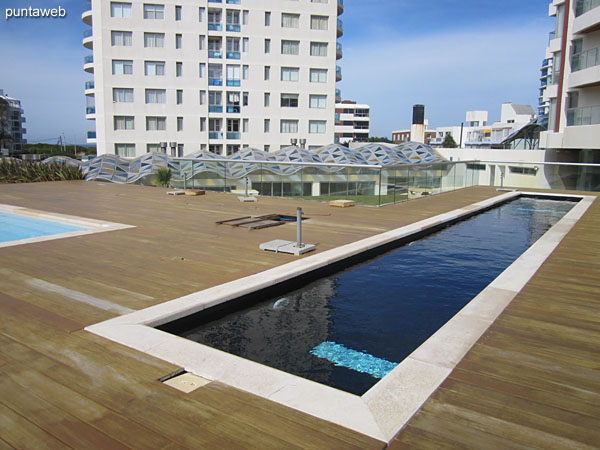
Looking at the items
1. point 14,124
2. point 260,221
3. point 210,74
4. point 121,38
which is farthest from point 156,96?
point 14,124

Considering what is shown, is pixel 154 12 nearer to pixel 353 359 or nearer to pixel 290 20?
pixel 290 20

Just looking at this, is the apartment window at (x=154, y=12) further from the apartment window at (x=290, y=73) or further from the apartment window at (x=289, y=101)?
the apartment window at (x=289, y=101)

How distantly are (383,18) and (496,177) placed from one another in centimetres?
1919

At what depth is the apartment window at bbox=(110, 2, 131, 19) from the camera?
4122 cm

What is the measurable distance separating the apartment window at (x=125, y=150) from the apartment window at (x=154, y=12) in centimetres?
1130

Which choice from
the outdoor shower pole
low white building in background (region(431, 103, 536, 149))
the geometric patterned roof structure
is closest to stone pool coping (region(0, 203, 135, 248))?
the outdoor shower pole

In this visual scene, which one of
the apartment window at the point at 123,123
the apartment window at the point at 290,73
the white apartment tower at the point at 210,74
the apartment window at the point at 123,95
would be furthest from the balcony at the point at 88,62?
the apartment window at the point at 290,73

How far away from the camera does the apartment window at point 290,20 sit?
145 ft

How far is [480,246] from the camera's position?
904 centimetres

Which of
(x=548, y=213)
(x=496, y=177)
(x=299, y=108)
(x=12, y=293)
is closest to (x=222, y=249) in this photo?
(x=12, y=293)

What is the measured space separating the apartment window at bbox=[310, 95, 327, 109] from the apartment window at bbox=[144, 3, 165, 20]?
49.4 ft

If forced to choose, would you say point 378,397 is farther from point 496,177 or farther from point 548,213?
point 496,177

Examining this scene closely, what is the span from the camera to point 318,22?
4453 cm

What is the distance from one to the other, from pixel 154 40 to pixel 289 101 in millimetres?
13055
